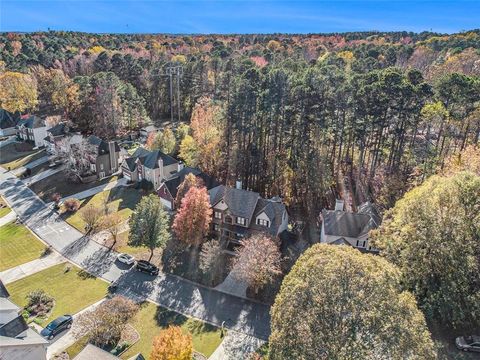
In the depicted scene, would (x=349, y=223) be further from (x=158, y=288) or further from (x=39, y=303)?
(x=39, y=303)

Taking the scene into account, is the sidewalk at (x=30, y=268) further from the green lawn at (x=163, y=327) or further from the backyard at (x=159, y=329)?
the green lawn at (x=163, y=327)

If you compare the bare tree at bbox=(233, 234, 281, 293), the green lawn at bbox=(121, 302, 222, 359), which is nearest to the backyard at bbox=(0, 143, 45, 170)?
the green lawn at bbox=(121, 302, 222, 359)

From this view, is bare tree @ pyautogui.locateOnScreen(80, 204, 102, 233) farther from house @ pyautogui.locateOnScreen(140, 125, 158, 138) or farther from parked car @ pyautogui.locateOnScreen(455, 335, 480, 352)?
parked car @ pyautogui.locateOnScreen(455, 335, 480, 352)

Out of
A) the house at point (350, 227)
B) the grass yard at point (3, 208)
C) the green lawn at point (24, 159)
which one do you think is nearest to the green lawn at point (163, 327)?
the house at point (350, 227)

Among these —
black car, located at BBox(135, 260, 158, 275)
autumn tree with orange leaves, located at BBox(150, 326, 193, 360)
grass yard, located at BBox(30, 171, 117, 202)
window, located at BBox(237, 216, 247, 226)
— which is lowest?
black car, located at BBox(135, 260, 158, 275)

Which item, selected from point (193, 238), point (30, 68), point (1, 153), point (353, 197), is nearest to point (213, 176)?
point (193, 238)

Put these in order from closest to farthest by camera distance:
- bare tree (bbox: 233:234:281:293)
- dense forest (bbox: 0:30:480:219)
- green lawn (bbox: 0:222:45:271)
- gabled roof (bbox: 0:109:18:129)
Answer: bare tree (bbox: 233:234:281:293)
green lawn (bbox: 0:222:45:271)
dense forest (bbox: 0:30:480:219)
gabled roof (bbox: 0:109:18:129)

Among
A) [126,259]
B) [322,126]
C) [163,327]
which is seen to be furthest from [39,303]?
[322,126]
